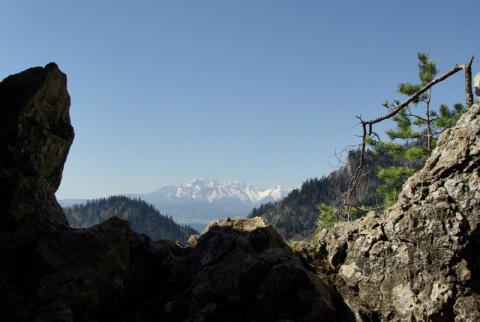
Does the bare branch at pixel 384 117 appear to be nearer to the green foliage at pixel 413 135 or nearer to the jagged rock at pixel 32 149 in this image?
the green foliage at pixel 413 135

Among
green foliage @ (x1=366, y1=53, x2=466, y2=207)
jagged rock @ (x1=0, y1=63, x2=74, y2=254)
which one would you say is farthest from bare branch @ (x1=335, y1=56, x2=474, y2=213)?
jagged rock @ (x1=0, y1=63, x2=74, y2=254)

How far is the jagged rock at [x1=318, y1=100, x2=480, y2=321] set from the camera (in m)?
6.47

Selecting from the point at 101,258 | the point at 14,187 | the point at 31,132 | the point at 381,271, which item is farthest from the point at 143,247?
the point at 381,271

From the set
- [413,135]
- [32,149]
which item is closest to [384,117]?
[413,135]

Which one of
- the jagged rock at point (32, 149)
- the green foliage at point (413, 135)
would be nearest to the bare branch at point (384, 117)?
the green foliage at point (413, 135)

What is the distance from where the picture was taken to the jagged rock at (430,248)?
647 centimetres

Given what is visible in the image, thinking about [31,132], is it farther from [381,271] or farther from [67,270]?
[381,271]

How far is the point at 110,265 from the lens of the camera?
6.62 meters

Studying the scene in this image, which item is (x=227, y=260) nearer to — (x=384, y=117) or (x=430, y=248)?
(x=430, y=248)

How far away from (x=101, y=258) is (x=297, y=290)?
3.49 m

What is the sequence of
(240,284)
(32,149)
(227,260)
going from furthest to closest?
1. (32,149)
2. (227,260)
3. (240,284)

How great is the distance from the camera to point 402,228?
23.9ft

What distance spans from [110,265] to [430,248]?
5.74 meters

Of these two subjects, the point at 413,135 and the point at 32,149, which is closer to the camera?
the point at 32,149
